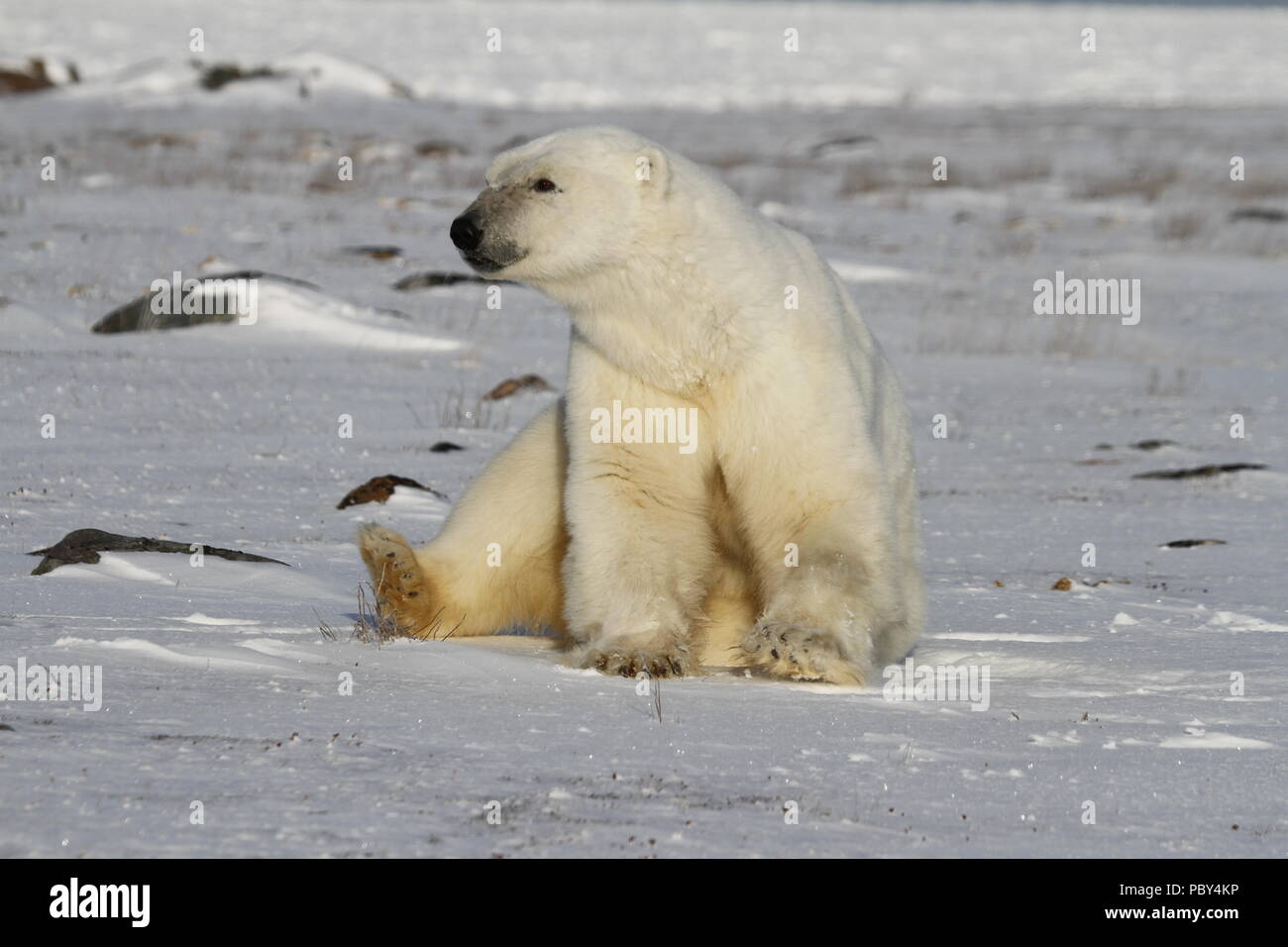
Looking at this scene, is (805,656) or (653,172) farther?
(653,172)

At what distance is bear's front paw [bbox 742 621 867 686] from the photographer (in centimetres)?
401

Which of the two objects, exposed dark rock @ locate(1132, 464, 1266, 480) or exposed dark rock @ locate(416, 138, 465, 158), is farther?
exposed dark rock @ locate(416, 138, 465, 158)

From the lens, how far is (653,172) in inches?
167

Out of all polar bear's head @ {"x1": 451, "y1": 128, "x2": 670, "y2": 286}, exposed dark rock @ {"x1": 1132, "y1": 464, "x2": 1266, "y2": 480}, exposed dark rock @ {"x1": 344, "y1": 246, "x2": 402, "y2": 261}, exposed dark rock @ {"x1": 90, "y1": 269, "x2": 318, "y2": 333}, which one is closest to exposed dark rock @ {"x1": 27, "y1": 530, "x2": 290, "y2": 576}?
polar bear's head @ {"x1": 451, "y1": 128, "x2": 670, "y2": 286}

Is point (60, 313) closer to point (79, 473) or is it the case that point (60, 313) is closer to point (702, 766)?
point (79, 473)

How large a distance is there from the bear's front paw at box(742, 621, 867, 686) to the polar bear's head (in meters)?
0.99

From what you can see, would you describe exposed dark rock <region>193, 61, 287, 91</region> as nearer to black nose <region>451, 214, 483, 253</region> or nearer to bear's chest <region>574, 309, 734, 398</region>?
black nose <region>451, 214, 483, 253</region>

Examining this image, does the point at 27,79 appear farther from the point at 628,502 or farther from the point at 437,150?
the point at 628,502

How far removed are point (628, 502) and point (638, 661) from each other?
0.42 metres

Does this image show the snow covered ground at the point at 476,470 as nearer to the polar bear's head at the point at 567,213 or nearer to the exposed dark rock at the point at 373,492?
the exposed dark rock at the point at 373,492

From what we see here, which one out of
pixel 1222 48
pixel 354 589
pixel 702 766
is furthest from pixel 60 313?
pixel 1222 48
